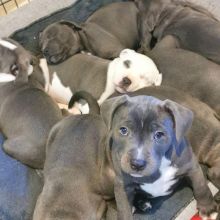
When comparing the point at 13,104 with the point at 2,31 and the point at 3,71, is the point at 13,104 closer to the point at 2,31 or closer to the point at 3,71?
the point at 3,71

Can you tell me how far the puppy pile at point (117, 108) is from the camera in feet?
6.70

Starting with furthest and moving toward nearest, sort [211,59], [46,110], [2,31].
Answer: [2,31]
[211,59]
[46,110]

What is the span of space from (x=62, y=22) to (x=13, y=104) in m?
0.79

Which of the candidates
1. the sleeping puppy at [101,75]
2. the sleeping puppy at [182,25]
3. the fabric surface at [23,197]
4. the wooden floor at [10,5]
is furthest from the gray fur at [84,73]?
the wooden floor at [10,5]

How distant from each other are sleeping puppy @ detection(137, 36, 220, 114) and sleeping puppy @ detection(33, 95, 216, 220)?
614mm

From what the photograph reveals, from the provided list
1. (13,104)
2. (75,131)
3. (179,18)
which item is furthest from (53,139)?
(179,18)

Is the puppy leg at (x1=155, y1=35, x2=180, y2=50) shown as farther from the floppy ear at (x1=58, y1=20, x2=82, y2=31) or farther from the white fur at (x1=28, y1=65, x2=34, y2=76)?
the white fur at (x1=28, y1=65, x2=34, y2=76)

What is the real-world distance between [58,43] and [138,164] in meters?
1.57

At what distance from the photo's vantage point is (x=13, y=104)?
9.34 feet

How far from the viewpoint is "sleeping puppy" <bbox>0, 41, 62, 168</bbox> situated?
263 cm

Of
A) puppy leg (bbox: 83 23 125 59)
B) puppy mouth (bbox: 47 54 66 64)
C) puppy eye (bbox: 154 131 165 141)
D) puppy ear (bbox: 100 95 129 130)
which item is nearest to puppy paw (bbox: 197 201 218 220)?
puppy eye (bbox: 154 131 165 141)

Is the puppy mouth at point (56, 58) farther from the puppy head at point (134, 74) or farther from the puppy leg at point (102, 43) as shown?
the puppy head at point (134, 74)

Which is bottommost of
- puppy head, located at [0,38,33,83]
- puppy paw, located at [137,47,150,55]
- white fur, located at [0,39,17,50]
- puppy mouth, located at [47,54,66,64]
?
puppy paw, located at [137,47,150,55]

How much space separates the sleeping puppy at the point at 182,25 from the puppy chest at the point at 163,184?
1032mm
